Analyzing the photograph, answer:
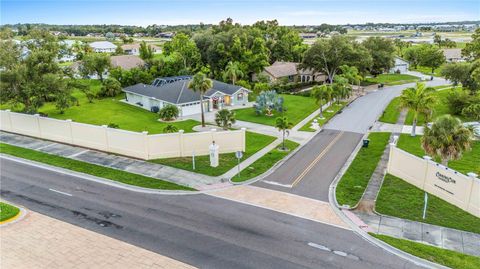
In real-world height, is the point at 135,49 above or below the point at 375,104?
above

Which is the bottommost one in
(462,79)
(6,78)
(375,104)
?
(375,104)

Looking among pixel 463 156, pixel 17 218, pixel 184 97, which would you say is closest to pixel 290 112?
pixel 184 97

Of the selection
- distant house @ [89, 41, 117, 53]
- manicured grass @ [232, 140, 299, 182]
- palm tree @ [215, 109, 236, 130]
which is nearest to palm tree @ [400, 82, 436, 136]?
manicured grass @ [232, 140, 299, 182]

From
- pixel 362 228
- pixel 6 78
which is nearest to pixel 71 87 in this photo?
pixel 6 78

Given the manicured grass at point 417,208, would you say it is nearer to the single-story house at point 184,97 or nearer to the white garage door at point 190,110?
the white garage door at point 190,110

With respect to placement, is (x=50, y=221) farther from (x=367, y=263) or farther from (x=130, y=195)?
(x=367, y=263)

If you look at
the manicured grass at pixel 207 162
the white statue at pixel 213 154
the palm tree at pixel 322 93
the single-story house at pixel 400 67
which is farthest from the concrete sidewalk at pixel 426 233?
the single-story house at pixel 400 67

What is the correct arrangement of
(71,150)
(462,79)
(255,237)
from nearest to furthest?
(255,237) < (71,150) < (462,79)
